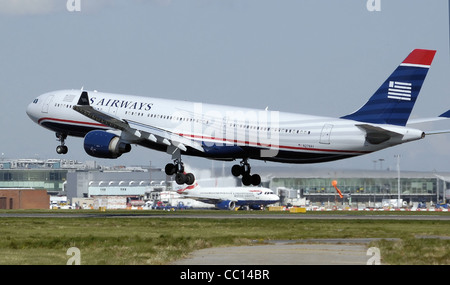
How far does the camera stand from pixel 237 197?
132 meters

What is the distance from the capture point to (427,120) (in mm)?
62812

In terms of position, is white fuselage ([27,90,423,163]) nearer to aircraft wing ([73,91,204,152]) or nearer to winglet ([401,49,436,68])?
aircraft wing ([73,91,204,152])

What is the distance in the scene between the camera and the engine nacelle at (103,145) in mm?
66062

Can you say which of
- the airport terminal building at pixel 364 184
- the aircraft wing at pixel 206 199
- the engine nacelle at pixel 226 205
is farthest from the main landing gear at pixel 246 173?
the aircraft wing at pixel 206 199

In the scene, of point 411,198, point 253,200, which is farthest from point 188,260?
point 411,198

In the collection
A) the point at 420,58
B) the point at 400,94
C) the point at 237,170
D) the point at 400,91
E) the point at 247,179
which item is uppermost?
the point at 420,58

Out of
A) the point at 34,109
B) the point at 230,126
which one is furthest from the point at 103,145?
the point at 34,109

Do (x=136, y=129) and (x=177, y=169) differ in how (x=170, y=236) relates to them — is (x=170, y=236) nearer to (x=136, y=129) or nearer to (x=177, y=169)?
(x=136, y=129)

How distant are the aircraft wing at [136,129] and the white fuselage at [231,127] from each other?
0.34m

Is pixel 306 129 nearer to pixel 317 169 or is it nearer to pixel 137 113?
pixel 137 113

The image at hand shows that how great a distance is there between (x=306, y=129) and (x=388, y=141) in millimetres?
5934

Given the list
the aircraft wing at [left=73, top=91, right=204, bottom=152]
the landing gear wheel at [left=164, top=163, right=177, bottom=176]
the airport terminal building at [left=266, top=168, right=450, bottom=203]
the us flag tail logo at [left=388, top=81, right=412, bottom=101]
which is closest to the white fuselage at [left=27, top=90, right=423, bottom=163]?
the aircraft wing at [left=73, top=91, right=204, bottom=152]

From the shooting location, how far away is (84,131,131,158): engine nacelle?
66.1 meters

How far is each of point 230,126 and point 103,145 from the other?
383 inches
